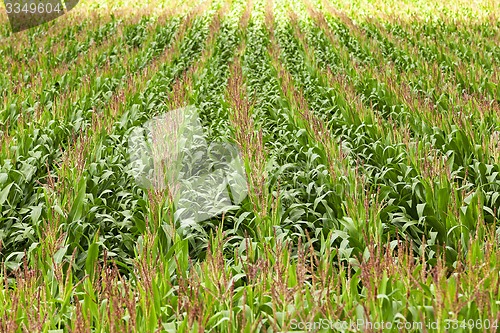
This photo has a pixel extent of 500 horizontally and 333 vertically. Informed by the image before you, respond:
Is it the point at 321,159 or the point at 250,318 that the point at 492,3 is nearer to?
the point at 321,159

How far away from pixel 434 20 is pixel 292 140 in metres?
11.1

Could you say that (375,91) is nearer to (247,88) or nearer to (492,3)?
(247,88)

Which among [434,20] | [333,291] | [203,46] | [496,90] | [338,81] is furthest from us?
[434,20]

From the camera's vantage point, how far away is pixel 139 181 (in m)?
5.11

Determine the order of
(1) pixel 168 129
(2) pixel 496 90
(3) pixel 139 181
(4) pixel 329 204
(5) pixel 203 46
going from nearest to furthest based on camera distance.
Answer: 1. (4) pixel 329 204
2. (3) pixel 139 181
3. (1) pixel 168 129
4. (2) pixel 496 90
5. (5) pixel 203 46

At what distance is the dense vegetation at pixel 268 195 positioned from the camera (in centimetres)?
249

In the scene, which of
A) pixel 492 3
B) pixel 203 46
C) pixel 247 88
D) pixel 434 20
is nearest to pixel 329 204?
pixel 247 88

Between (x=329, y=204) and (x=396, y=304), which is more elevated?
(x=396, y=304)

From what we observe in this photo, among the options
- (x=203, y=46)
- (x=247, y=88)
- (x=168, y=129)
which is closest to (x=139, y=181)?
(x=168, y=129)

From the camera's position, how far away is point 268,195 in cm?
427

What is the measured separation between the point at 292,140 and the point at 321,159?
2.84 ft

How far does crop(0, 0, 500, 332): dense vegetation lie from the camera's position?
8.18 feet

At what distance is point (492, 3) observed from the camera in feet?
58.0

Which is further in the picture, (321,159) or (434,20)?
(434,20)
